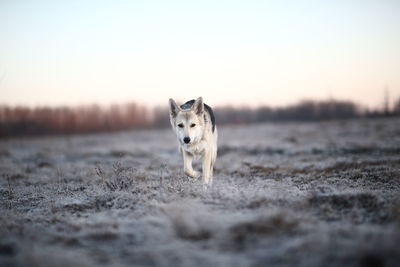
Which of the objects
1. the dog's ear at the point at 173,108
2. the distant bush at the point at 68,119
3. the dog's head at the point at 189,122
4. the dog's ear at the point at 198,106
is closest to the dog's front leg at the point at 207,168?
the dog's head at the point at 189,122

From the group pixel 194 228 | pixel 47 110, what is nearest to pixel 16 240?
pixel 194 228

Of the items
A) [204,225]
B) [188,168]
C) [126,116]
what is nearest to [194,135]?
[188,168]

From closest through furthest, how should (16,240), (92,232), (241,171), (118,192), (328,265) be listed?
(328,265)
(16,240)
(92,232)
(118,192)
(241,171)

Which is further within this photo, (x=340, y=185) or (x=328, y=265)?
(x=340, y=185)

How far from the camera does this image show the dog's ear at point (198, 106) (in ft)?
27.1

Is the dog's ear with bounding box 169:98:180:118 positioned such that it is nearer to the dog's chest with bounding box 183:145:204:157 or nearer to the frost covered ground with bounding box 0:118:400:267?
the dog's chest with bounding box 183:145:204:157

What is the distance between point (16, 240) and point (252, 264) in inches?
129

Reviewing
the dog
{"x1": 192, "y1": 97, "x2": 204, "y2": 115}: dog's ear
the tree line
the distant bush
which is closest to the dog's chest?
the dog

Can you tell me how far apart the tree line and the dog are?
160 feet

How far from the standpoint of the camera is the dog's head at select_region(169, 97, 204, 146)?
7736 millimetres

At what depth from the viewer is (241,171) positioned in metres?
11.0

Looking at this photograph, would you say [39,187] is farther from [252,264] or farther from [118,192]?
[252,264]

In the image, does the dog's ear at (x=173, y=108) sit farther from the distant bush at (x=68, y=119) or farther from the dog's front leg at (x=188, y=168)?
the distant bush at (x=68, y=119)

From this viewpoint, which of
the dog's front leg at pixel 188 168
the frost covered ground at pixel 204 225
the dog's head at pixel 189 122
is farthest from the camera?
the dog's front leg at pixel 188 168
